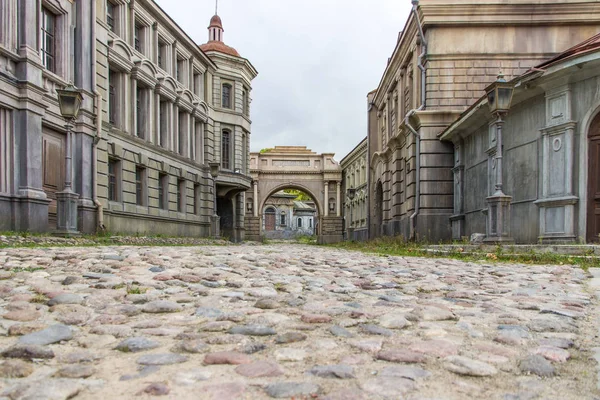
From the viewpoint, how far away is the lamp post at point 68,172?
470 inches

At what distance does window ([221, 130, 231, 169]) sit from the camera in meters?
29.2

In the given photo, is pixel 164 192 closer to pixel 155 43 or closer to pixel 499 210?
pixel 155 43

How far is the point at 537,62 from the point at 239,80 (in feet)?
58.0

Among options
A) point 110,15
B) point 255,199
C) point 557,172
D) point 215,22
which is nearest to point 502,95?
point 557,172

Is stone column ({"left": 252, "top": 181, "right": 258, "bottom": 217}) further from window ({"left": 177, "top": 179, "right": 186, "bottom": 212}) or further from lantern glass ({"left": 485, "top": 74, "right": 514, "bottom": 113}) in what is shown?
lantern glass ({"left": 485, "top": 74, "right": 514, "bottom": 113})

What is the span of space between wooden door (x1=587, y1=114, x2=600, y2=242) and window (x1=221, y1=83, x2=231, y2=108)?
22.1 meters

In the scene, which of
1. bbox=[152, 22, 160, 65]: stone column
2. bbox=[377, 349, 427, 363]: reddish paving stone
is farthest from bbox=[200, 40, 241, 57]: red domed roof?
bbox=[377, 349, 427, 363]: reddish paving stone

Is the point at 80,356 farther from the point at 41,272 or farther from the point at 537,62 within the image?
the point at 537,62

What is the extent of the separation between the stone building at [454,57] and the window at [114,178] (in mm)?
10146

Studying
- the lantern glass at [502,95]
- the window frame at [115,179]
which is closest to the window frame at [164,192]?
the window frame at [115,179]

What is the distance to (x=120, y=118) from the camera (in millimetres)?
18328

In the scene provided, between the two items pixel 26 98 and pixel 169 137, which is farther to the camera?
pixel 169 137

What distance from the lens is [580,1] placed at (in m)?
15.1

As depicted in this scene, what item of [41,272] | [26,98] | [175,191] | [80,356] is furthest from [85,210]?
[80,356]
